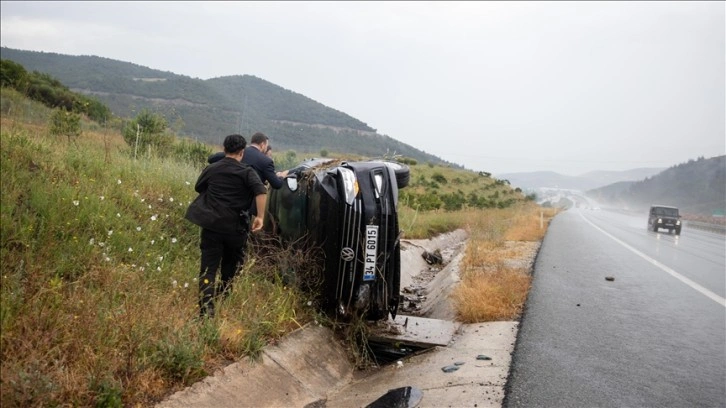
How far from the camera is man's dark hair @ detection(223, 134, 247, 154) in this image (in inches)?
221

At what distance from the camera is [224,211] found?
5.41 meters

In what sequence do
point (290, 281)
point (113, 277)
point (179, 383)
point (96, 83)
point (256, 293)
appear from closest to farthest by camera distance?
1. point (179, 383)
2. point (113, 277)
3. point (256, 293)
4. point (290, 281)
5. point (96, 83)

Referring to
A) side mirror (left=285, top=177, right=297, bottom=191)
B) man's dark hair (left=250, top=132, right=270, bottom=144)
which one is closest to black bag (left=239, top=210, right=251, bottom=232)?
side mirror (left=285, top=177, right=297, bottom=191)

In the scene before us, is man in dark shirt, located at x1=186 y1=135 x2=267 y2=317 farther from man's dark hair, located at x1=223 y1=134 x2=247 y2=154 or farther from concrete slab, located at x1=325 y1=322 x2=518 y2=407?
concrete slab, located at x1=325 y1=322 x2=518 y2=407

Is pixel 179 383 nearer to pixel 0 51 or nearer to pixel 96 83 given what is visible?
pixel 96 83

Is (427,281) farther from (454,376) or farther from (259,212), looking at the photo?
(259,212)

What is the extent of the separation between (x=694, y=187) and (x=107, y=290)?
91325 millimetres

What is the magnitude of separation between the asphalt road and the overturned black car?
1517 millimetres

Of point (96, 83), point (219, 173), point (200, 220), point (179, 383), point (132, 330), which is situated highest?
point (96, 83)

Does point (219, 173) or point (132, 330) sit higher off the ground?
point (219, 173)

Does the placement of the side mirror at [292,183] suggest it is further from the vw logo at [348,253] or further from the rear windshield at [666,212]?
the rear windshield at [666,212]

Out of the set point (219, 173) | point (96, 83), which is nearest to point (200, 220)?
point (219, 173)

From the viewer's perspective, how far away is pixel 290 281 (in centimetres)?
650

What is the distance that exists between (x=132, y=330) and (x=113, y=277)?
3.69 feet
